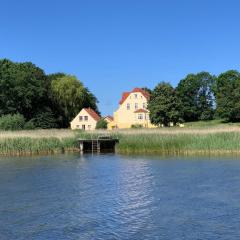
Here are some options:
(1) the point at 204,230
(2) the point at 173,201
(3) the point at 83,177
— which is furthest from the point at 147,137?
(1) the point at 204,230

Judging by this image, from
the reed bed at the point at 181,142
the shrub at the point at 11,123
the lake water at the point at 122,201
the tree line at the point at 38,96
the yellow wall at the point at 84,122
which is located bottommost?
the lake water at the point at 122,201

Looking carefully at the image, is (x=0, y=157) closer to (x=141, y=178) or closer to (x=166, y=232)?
(x=141, y=178)

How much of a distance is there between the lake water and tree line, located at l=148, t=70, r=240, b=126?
4396 centimetres

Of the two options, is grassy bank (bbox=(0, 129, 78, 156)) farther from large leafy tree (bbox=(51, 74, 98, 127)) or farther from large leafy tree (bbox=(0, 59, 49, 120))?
large leafy tree (bbox=(51, 74, 98, 127))

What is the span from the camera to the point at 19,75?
88.9 meters

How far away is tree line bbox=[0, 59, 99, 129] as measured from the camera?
8675 cm

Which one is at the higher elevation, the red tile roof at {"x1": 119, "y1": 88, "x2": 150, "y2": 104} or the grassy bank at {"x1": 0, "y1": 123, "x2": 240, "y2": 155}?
the red tile roof at {"x1": 119, "y1": 88, "x2": 150, "y2": 104}

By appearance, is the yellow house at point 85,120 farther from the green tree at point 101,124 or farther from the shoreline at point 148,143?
the shoreline at point 148,143

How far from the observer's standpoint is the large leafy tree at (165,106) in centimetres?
8006

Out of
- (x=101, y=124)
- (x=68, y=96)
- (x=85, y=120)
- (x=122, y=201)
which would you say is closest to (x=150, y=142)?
(x=122, y=201)

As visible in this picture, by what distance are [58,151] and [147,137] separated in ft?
26.5

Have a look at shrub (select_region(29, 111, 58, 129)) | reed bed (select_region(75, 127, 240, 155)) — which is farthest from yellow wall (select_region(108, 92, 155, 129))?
reed bed (select_region(75, 127, 240, 155))

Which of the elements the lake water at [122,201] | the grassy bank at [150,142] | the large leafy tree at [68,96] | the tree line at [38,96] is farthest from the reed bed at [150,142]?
the large leafy tree at [68,96]

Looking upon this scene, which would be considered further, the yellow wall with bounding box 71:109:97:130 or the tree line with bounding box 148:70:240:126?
the yellow wall with bounding box 71:109:97:130
